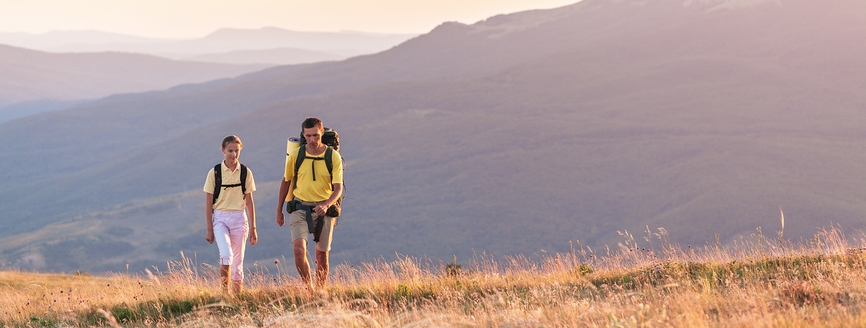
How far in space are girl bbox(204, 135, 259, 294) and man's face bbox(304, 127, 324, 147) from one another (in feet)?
2.75

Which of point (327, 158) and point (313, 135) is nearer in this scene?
point (313, 135)

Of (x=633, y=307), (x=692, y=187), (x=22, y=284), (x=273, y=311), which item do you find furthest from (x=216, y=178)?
(x=692, y=187)

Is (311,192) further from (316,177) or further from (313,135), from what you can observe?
(313,135)

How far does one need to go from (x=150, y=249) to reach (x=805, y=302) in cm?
19004

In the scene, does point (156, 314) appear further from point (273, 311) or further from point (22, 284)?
point (22, 284)

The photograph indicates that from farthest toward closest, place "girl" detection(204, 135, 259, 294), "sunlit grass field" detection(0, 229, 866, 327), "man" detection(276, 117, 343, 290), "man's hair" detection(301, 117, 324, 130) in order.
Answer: "girl" detection(204, 135, 259, 294) < "man" detection(276, 117, 343, 290) < "man's hair" detection(301, 117, 324, 130) < "sunlit grass field" detection(0, 229, 866, 327)

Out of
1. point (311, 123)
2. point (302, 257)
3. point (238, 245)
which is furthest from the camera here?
point (238, 245)

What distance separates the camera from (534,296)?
22.0ft

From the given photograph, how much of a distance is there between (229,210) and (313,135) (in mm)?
1246

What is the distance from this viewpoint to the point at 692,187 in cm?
16912

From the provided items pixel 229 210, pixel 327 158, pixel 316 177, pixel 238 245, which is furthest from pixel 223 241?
pixel 327 158

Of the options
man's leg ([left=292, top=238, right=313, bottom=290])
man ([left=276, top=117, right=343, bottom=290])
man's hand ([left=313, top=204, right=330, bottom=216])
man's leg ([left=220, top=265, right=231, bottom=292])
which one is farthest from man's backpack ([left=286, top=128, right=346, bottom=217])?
man's leg ([left=220, top=265, right=231, bottom=292])

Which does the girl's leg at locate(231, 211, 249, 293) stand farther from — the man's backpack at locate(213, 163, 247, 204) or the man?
the man

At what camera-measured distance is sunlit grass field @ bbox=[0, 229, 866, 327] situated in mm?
5355
